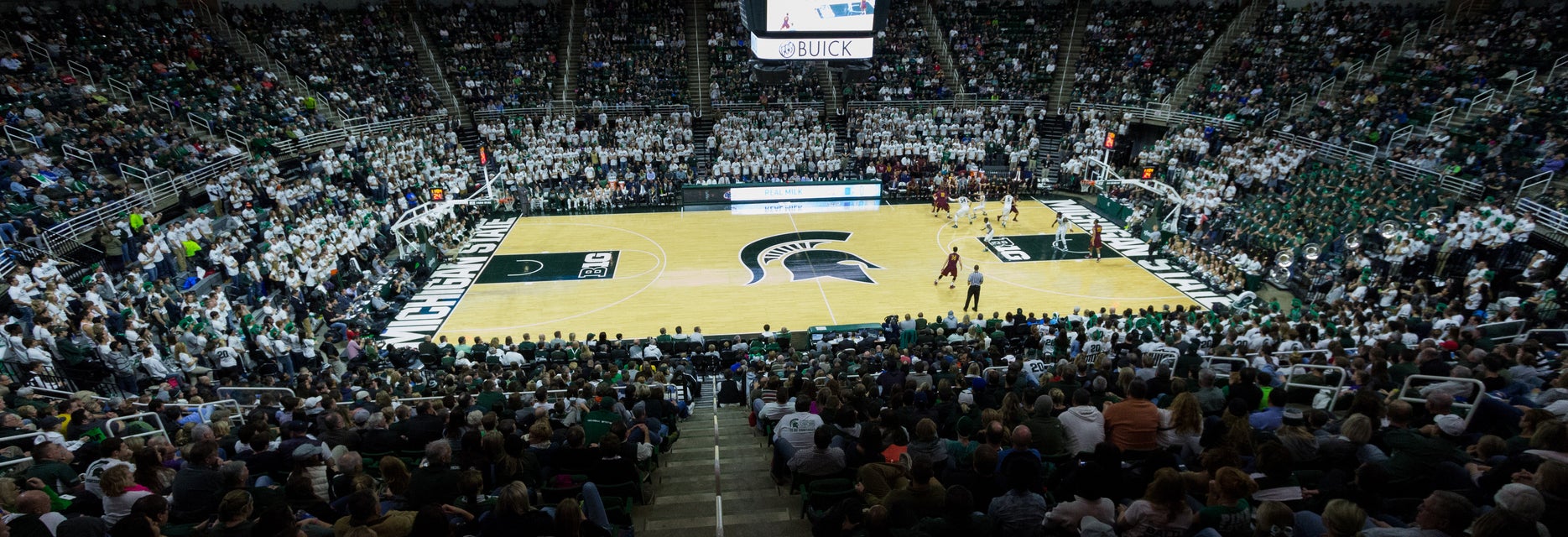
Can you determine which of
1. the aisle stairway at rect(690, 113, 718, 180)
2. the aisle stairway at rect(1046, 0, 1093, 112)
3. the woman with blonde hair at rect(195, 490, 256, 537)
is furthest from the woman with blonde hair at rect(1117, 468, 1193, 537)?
the aisle stairway at rect(1046, 0, 1093, 112)

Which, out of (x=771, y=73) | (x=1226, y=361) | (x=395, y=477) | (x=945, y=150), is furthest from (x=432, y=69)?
(x=1226, y=361)

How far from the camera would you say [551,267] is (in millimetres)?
23938

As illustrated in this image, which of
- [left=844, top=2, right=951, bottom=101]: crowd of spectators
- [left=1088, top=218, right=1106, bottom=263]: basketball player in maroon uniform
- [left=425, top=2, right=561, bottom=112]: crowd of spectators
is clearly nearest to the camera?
[left=1088, top=218, right=1106, bottom=263]: basketball player in maroon uniform

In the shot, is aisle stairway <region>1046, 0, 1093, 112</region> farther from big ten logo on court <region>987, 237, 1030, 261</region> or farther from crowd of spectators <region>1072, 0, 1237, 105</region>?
big ten logo on court <region>987, 237, 1030, 261</region>

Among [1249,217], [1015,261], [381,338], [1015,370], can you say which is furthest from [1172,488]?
[1249,217]

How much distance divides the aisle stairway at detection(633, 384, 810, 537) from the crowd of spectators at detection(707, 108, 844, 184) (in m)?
23.3

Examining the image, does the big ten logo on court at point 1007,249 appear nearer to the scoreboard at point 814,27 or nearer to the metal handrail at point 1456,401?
the scoreboard at point 814,27

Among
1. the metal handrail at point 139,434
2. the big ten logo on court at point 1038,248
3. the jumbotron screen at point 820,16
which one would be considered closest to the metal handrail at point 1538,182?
the big ten logo on court at point 1038,248

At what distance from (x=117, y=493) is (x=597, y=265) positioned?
1841 cm

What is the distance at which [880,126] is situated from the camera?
119 ft

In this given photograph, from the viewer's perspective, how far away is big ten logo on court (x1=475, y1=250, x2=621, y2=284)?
23.0 metres

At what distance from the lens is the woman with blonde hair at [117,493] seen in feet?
18.7

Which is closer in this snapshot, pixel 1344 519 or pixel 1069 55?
pixel 1344 519

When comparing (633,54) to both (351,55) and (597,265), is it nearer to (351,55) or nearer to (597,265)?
(351,55)
